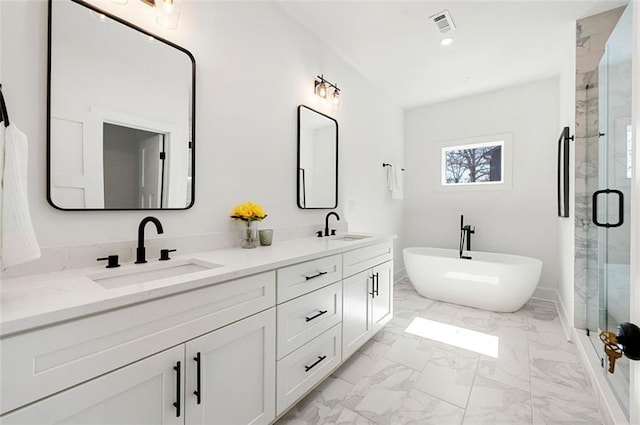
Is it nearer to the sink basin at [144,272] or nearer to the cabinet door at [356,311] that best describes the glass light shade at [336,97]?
the cabinet door at [356,311]

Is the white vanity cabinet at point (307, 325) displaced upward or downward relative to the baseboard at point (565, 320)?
upward

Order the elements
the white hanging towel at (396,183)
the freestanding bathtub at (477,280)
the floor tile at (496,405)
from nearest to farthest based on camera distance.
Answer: the floor tile at (496,405) < the freestanding bathtub at (477,280) < the white hanging towel at (396,183)

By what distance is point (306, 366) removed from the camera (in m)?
1.58

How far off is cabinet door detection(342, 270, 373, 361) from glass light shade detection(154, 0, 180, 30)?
1808 millimetres

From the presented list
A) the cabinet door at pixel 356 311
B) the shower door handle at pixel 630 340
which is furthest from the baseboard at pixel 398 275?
the shower door handle at pixel 630 340

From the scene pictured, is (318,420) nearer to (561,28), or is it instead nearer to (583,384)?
(583,384)

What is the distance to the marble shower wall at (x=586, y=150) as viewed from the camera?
2285 millimetres

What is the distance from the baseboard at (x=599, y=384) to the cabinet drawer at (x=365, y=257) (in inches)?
58.1

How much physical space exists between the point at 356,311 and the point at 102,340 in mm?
1565

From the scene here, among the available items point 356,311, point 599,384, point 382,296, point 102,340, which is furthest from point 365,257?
point 102,340

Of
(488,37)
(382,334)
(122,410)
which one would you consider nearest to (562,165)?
(488,37)

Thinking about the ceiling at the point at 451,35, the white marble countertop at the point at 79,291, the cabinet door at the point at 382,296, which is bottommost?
the cabinet door at the point at 382,296

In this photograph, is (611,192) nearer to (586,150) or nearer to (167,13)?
(586,150)

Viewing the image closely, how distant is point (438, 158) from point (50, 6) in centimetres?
425
